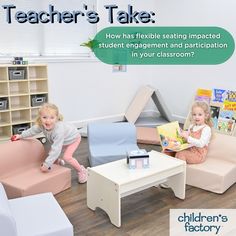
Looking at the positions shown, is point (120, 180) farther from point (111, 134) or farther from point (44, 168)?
point (111, 134)

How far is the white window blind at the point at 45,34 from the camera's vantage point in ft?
15.6

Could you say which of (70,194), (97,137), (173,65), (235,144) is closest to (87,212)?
(70,194)

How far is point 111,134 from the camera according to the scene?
12.0ft

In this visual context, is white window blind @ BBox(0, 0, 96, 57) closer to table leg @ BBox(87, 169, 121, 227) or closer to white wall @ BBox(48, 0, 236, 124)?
white wall @ BBox(48, 0, 236, 124)

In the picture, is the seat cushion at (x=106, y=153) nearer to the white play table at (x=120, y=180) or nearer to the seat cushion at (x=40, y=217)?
the white play table at (x=120, y=180)

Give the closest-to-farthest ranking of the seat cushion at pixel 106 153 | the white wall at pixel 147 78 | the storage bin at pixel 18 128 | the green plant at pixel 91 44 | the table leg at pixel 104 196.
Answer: the table leg at pixel 104 196 → the seat cushion at pixel 106 153 → the storage bin at pixel 18 128 → the white wall at pixel 147 78 → the green plant at pixel 91 44

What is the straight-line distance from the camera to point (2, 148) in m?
2.97

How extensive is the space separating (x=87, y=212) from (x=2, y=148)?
939 mm

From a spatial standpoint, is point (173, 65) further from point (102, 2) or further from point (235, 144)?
point (235, 144)

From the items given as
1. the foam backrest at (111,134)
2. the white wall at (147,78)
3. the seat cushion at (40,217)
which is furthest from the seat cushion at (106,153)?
the white wall at (147,78)

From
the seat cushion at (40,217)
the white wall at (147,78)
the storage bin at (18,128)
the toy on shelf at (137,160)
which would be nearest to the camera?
the seat cushion at (40,217)

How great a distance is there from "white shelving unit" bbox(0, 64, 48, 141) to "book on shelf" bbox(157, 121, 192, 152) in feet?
6.86

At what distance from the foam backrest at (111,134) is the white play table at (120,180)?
757 millimetres

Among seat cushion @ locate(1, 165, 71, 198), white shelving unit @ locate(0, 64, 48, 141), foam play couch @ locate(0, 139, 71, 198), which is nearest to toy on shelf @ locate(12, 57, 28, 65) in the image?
white shelving unit @ locate(0, 64, 48, 141)
